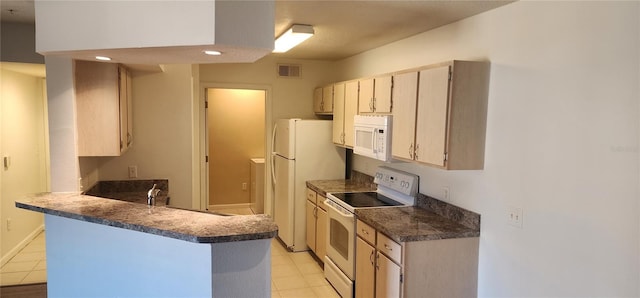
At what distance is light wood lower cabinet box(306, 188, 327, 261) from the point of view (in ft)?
14.0

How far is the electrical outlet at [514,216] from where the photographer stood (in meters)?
2.43

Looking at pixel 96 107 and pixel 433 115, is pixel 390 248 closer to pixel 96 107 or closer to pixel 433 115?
pixel 433 115

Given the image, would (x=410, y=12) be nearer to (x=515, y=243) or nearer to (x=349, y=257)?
(x=515, y=243)

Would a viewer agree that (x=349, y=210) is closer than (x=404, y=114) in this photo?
No

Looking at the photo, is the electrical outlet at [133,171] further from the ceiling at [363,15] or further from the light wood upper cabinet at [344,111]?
the light wood upper cabinet at [344,111]

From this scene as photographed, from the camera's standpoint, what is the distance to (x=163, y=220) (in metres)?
2.04

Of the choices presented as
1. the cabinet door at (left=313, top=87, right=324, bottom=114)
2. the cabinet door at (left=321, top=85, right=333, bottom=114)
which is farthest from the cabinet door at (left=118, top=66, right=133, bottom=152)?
the cabinet door at (left=313, top=87, right=324, bottom=114)

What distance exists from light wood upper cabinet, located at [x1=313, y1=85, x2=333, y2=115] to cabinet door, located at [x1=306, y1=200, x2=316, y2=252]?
3.77 feet

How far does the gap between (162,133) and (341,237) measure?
1.93 meters

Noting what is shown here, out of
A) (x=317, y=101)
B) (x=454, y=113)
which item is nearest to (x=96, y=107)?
(x=454, y=113)

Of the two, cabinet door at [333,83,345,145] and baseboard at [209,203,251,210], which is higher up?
cabinet door at [333,83,345,145]

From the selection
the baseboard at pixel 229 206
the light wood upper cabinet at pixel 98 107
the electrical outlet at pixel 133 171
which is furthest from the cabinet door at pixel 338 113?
the baseboard at pixel 229 206

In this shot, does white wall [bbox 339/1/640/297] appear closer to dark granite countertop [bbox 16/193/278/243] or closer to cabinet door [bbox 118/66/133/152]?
dark granite countertop [bbox 16/193/278/243]

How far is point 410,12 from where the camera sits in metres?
2.75
